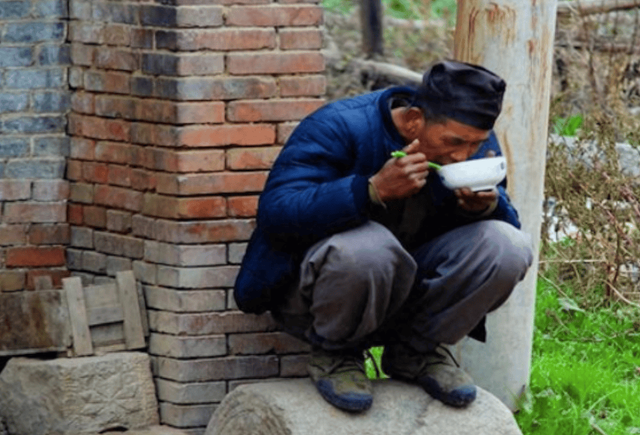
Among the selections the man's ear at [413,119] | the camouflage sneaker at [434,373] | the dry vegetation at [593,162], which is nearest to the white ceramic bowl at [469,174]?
the man's ear at [413,119]

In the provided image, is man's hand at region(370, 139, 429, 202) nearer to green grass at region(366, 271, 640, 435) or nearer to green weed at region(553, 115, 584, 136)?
green grass at region(366, 271, 640, 435)

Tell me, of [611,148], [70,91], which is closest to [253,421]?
[70,91]

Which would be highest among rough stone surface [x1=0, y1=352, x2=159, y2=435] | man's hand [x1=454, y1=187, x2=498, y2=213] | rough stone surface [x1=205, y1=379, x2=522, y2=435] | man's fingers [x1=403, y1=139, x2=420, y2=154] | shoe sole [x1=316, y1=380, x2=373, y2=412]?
man's fingers [x1=403, y1=139, x2=420, y2=154]

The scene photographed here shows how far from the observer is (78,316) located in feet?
17.4

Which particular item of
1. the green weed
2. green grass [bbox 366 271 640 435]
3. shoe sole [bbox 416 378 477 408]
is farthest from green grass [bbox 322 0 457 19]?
shoe sole [bbox 416 378 477 408]

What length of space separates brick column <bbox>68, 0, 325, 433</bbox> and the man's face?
34.2 inches

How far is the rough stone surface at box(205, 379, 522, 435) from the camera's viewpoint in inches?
181

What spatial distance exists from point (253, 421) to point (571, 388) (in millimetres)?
1748

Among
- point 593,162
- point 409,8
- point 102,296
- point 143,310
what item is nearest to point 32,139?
point 102,296

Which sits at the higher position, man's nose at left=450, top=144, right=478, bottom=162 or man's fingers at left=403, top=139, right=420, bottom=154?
man's fingers at left=403, top=139, right=420, bottom=154

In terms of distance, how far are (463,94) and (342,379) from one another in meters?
0.96

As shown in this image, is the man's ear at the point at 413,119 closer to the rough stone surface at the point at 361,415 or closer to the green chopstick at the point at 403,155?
the green chopstick at the point at 403,155

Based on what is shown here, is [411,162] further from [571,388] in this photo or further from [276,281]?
[571,388]

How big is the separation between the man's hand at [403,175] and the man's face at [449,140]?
0.11 metres
